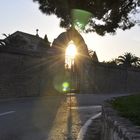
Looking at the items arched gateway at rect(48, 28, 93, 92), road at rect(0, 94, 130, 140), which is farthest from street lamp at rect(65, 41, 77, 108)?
road at rect(0, 94, 130, 140)

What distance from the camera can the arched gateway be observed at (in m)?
29.7

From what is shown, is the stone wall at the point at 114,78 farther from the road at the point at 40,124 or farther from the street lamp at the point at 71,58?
the road at the point at 40,124

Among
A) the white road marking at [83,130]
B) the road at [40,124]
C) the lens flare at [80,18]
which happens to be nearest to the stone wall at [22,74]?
the lens flare at [80,18]

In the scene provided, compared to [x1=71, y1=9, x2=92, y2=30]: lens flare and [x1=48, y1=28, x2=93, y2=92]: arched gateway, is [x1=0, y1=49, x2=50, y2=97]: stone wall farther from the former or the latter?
[x1=71, y1=9, x2=92, y2=30]: lens flare

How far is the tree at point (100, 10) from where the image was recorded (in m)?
23.5

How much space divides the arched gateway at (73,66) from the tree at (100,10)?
7.90ft

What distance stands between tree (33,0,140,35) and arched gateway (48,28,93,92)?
2.41 meters

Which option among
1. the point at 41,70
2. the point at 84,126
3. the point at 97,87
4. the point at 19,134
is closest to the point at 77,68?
the point at 97,87

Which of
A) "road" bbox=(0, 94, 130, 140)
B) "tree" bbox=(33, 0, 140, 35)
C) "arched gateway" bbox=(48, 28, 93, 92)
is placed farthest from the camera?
"arched gateway" bbox=(48, 28, 93, 92)

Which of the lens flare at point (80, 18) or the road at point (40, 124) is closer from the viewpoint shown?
the road at point (40, 124)

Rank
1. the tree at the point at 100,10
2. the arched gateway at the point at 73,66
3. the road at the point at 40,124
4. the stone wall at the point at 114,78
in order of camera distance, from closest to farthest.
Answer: the road at the point at 40,124 → the tree at the point at 100,10 → the arched gateway at the point at 73,66 → the stone wall at the point at 114,78

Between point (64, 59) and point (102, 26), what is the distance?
17.1 feet

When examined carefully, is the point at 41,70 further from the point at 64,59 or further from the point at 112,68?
the point at 112,68

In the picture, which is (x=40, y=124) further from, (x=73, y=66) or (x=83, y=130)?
(x=73, y=66)
